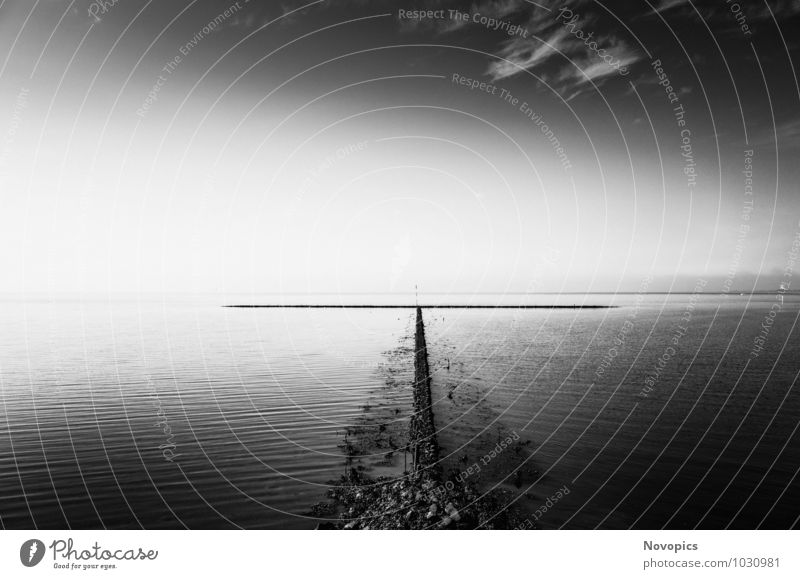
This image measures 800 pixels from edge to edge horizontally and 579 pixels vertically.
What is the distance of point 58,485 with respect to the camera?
44.5 feet

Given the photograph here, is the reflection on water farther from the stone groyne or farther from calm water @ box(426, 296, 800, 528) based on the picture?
calm water @ box(426, 296, 800, 528)

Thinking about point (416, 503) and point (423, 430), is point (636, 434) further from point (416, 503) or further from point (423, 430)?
point (416, 503)
